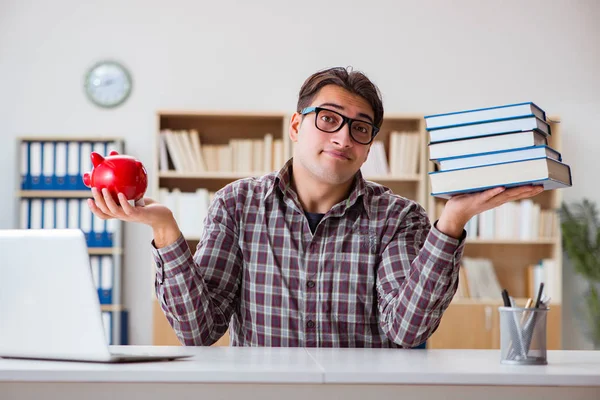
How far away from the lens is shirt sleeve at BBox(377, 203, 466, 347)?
4.96 feet

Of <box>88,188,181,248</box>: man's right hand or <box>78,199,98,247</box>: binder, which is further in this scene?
<box>78,199,98,247</box>: binder

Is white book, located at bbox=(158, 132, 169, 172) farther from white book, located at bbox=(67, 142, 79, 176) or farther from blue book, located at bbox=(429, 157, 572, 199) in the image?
blue book, located at bbox=(429, 157, 572, 199)

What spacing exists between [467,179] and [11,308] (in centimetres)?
84

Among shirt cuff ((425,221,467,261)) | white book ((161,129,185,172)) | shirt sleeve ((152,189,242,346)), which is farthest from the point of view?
white book ((161,129,185,172))

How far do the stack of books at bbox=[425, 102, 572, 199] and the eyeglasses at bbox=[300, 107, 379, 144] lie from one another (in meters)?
0.51

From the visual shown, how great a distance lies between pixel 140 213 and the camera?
142 centimetres

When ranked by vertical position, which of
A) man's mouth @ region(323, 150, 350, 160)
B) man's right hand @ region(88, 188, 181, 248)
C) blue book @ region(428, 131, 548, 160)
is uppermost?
man's mouth @ region(323, 150, 350, 160)

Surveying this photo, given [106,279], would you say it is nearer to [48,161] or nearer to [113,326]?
[113,326]

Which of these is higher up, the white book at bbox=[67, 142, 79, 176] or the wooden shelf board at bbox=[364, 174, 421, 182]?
the white book at bbox=[67, 142, 79, 176]

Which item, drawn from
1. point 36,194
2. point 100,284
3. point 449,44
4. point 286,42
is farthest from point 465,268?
point 36,194

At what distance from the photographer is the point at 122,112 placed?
181 inches

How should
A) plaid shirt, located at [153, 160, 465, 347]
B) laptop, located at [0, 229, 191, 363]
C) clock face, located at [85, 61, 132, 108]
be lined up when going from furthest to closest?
1. clock face, located at [85, 61, 132, 108]
2. plaid shirt, located at [153, 160, 465, 347]
3. laptop, located at [0, 229, 191, 363]

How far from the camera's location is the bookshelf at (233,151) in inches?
167

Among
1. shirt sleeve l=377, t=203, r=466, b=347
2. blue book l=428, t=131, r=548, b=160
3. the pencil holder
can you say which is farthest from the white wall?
the pencil holder
